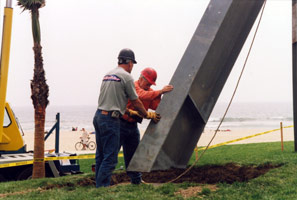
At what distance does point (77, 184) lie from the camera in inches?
235

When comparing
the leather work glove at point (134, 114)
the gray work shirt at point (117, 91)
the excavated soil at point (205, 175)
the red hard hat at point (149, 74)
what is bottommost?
the excavated soil at point (205, 175)

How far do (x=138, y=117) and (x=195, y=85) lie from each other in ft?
3.40

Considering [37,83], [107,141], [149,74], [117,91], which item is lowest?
[107,141]

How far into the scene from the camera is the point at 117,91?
4.75m

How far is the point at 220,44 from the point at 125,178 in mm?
3071

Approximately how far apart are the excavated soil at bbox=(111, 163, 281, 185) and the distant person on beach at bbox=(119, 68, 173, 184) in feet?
1.85

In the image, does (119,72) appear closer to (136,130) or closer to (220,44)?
(136,130)

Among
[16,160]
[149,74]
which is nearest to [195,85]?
[149,74]

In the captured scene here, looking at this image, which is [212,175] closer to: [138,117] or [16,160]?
[138,117]

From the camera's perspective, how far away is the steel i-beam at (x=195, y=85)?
5.00m

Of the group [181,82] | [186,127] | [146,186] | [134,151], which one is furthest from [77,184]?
[181,82]

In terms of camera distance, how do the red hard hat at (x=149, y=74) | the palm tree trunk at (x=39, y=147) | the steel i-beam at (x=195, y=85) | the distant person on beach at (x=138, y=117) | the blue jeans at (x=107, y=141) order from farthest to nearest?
the palm tree trunk at (x=39, y=147) < the red hard hat at (x=149, y=74) < the distant person on beach at (x=138, y=117) < the steel i-beam at (x=195, y=85) < the blue jeans at (x=107, y=141)

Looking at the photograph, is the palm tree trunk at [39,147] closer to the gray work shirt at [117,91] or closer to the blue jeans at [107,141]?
the blue jeans at [107,141]

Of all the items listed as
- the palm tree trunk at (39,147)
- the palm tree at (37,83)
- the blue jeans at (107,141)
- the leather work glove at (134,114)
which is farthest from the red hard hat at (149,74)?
the palm tree at (37,83)
